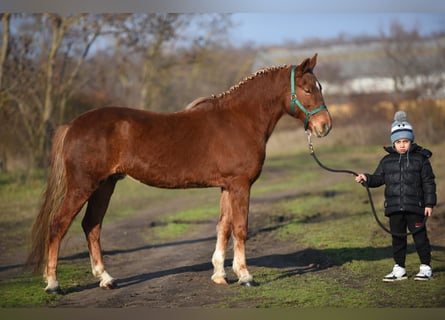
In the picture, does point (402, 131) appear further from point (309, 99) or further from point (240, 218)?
point (240, 218)

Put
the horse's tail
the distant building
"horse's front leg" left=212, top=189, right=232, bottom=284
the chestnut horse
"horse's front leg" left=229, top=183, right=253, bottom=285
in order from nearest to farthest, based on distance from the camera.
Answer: the chestnut horse
the horse's tail
"horse's front leg" left=229, top=183, right=253, bottom=285
"horse's front leg" left=212, top=189, right=232, bottom=284
the distant building

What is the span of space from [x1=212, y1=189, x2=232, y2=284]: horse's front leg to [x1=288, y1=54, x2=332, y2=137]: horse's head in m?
1.21

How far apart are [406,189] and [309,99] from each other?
4.58 feet

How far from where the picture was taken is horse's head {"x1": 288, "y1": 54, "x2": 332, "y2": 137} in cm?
720

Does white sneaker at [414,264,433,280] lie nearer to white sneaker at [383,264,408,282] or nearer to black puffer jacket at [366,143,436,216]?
white sneaker at [383,264,408,282]

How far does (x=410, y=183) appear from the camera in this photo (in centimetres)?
696

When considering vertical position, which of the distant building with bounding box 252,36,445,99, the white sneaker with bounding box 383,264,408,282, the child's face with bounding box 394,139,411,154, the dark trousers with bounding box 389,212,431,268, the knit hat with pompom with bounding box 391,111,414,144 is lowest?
the white sneaker with bounding box 383,264,408,282

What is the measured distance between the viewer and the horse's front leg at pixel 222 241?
7109mm

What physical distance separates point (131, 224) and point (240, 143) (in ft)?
17.6

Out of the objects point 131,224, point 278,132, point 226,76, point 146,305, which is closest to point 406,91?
point 278,132

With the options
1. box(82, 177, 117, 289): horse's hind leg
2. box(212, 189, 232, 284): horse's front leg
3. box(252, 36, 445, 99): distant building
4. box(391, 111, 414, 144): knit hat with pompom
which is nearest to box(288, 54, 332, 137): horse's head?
box(391, 111, 414, 144): knit hat with pompom

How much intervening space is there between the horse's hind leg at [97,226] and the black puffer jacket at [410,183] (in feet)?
9.76

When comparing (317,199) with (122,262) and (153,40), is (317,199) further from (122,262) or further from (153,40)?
(153,40)

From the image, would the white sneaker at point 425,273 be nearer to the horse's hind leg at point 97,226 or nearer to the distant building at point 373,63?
the horse's hind leg at point 97,226
